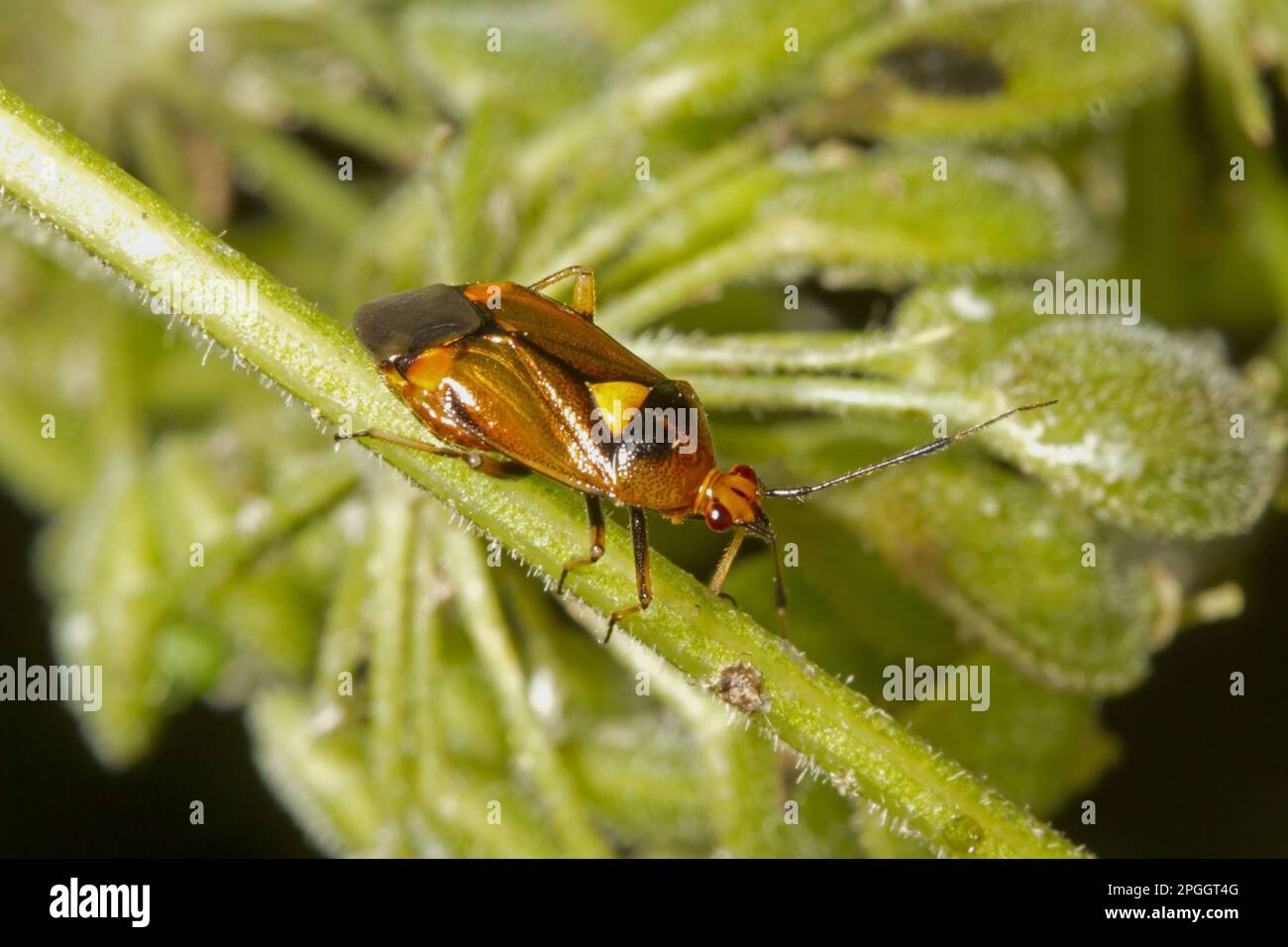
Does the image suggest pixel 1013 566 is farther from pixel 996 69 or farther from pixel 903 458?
pixel 996 69

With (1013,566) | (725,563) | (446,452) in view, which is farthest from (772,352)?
(446,452)

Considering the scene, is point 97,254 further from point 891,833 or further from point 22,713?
point 22,713

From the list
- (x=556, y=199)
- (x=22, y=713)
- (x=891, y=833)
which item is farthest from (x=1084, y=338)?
(x=22, y=713)

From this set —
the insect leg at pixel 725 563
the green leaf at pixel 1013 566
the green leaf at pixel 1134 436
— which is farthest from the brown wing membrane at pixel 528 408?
the green leaf at pixel 1134 436

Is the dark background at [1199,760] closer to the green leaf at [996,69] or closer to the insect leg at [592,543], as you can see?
the green leaf at [996,69]

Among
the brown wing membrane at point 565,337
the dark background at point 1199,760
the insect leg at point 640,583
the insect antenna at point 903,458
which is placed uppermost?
the brown wing membrane at point 565,337
